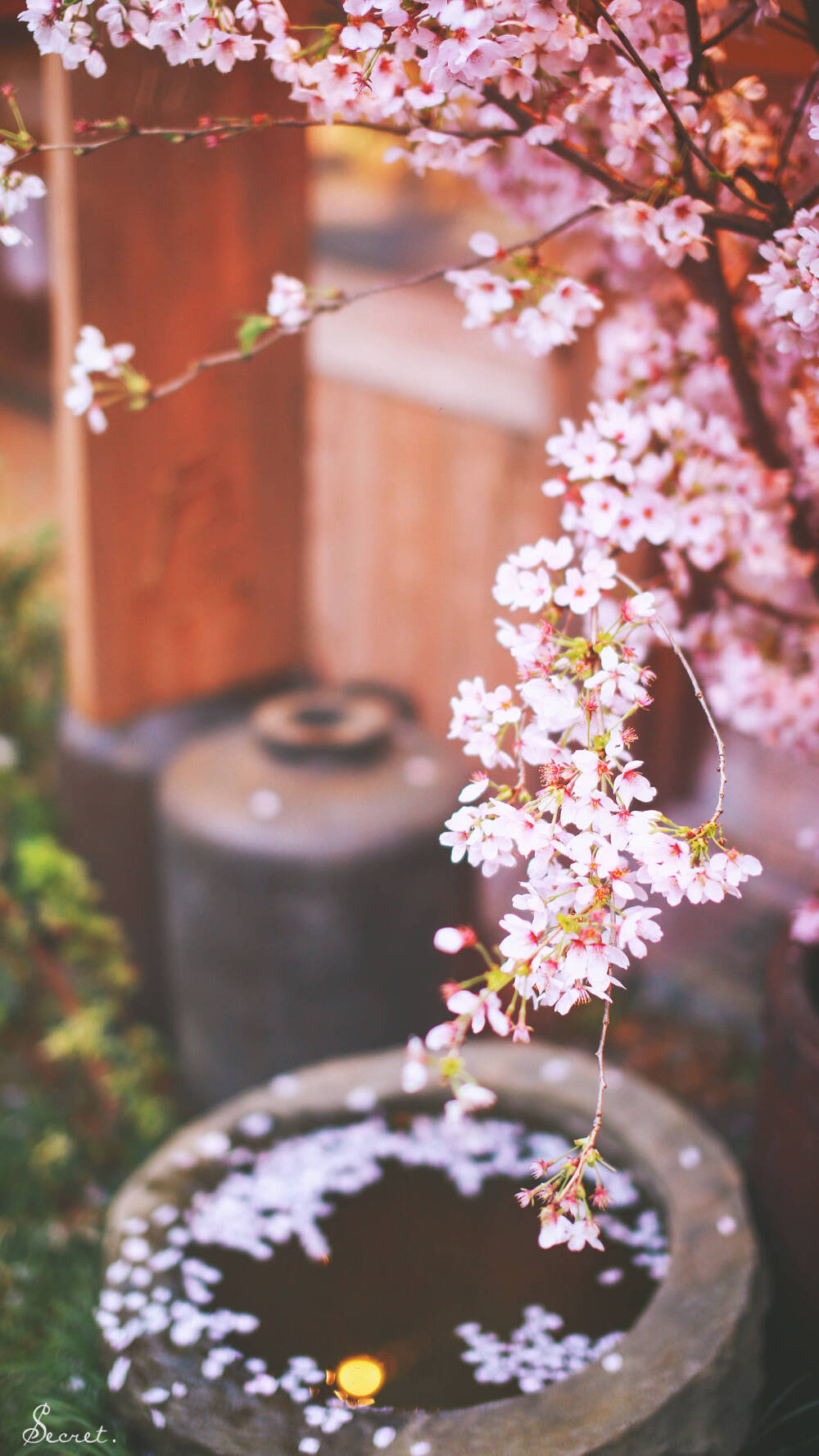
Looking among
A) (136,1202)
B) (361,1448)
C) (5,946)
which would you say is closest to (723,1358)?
(361,1448)

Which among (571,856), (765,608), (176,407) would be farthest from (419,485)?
(571,856)

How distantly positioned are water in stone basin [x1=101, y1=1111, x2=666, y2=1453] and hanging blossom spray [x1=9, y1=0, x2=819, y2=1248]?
6.5 inches

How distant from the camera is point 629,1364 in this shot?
4.51ft

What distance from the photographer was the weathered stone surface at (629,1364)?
1300 millimetres

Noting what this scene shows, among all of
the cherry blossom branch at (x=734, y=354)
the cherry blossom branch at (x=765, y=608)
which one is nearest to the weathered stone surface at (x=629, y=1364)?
the cherry blossom branch at (x=765, y=608)

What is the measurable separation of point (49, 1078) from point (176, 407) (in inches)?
68.2

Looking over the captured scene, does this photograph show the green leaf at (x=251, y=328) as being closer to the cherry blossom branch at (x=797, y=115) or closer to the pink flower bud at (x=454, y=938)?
the cherry blossom branch at (x=797, y=115)

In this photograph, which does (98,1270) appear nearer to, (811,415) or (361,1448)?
(361,1448)

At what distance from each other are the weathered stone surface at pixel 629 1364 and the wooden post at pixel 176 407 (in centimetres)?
145

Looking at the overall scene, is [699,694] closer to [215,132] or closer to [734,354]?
[734,354]

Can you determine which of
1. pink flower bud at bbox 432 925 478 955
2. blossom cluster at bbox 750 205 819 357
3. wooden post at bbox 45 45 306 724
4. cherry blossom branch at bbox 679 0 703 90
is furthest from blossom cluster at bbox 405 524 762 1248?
wooden post at bbox 45 45 306 724

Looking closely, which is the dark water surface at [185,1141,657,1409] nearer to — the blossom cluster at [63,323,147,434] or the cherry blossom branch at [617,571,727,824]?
the cherry blossom branch at [617,571,727,824]

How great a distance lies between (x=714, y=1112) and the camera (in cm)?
268

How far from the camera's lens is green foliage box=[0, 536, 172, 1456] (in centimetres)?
179
